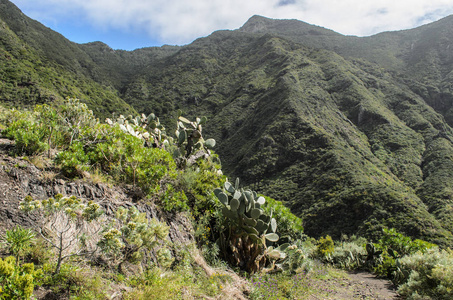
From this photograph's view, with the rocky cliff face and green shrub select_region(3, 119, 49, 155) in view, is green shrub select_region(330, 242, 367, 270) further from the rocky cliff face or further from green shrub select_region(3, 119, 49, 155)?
green shrub select_region(3, 119, 49, 155)

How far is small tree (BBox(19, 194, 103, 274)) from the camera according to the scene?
8.33ft

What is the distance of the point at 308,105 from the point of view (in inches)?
2028

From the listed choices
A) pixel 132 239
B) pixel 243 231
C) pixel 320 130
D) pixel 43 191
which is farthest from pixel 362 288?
pixel 320 130

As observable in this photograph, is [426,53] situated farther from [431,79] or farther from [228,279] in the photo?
[228,279]

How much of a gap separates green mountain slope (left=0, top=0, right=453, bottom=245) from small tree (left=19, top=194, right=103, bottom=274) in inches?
1161

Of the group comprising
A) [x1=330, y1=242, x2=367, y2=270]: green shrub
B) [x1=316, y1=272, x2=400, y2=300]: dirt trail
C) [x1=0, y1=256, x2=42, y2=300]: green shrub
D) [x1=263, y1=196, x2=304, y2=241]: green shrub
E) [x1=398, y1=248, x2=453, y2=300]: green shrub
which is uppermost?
[x1=0, y1=256, x2=42, y2=300]: green shrub

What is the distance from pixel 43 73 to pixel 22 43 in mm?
9430

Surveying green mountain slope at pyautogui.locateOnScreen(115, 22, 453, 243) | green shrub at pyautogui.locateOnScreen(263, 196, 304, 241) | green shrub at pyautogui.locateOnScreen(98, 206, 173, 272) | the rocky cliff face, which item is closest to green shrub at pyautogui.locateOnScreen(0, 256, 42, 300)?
green shrub at pyautogui.locateOnScreen(98, 206, 173, 272)

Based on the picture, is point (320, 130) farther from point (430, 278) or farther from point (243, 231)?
point (243, 231)

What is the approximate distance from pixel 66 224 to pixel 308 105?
170 ft

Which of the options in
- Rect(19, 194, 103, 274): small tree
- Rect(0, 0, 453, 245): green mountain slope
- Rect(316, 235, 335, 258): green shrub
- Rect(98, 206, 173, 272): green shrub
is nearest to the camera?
Rect(19, 194, 103, 274): small tree

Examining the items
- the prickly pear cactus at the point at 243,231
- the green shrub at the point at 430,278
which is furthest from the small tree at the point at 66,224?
the green shrub at the point at 430,278

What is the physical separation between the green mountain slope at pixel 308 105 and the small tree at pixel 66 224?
1161 inches

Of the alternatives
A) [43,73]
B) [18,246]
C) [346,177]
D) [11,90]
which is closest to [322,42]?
[346,177]
